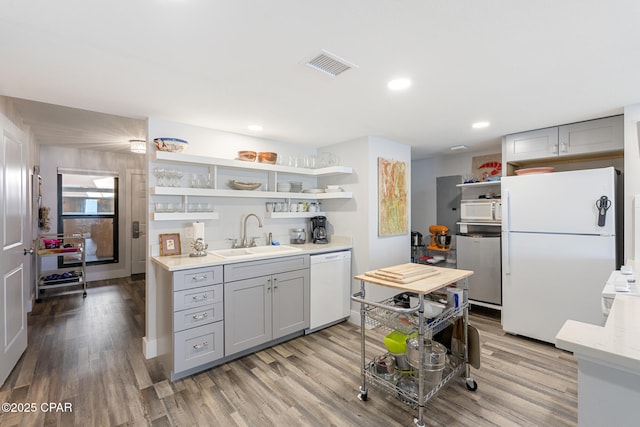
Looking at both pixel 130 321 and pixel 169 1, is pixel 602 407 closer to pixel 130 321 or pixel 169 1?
pixel 169 1

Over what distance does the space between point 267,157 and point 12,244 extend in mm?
2411

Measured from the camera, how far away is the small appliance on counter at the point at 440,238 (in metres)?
4.48

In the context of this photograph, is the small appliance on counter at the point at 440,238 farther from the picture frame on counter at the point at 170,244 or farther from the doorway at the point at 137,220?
the doorway at the point at 137,220

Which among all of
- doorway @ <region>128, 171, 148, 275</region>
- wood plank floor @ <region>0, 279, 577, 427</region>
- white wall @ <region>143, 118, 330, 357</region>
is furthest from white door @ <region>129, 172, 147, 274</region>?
white wall @ <region>143, 118, 330, 357</region>

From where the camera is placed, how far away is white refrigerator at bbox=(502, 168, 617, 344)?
266 centimetres

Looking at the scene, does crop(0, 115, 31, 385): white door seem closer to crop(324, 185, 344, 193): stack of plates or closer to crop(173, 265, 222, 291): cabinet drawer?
crop(173, 265, 222, 291): cabinet drawer

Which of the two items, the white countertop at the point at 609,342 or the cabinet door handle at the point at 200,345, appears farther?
the cabinet door handle at the point at 200,345

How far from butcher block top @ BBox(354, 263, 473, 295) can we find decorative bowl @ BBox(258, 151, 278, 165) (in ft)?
6.32

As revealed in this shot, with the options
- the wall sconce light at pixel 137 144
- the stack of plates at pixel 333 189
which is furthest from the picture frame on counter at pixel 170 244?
the wall sconce light at pixel 137 144

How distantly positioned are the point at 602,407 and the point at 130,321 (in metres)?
4.28

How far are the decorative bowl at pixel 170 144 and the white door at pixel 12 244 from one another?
3.49 feet

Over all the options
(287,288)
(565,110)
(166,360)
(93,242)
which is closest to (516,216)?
(565,110)

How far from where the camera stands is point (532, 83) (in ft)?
6.70

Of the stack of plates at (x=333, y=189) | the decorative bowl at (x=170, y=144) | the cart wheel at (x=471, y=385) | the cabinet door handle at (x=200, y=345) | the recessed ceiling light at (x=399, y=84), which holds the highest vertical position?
the recessed ceiling light at (x=399, y=84)
